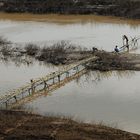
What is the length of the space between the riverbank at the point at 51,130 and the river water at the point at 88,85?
112 centimetres

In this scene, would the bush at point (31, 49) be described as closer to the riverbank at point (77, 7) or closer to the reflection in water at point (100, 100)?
the reflection in water at point (100, 100)

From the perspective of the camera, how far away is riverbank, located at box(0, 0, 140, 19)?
3862 centimetres

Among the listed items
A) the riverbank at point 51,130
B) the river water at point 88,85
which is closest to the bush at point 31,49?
the river water at point 88,85

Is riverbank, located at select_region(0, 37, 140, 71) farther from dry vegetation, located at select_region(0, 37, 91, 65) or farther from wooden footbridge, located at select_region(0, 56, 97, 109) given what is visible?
wooden footbridge, located at select_region(0, 56, 97, 109)

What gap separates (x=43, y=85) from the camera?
59.1 feet

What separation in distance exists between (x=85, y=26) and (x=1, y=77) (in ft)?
47.0

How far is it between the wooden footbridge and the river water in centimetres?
36

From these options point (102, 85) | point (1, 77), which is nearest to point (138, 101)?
point (102, 85)

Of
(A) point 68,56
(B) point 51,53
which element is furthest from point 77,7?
(A) point 68,56

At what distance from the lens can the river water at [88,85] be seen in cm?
1466

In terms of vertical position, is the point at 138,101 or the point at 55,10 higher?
the point at 55,10

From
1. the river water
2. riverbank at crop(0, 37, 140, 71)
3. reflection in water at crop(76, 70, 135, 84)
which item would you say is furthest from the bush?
reflection in water at crop(76, 70, 135, 84)

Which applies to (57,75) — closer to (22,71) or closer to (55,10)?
(22,71)

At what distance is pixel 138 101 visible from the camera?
15711 mm
